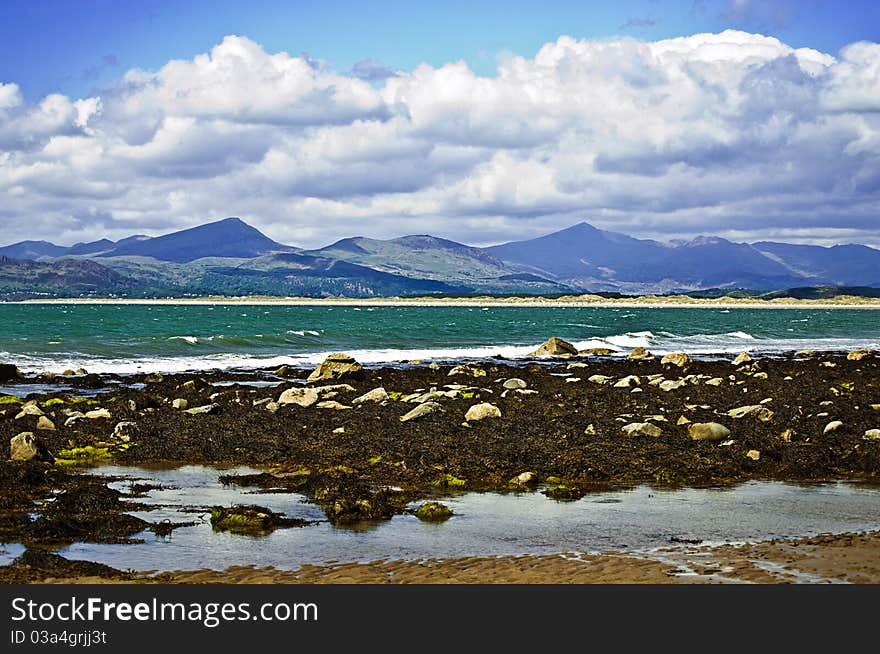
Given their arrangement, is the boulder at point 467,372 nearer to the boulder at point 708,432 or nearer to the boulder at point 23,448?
the boulder at point 708,432

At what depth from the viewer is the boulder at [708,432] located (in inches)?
792

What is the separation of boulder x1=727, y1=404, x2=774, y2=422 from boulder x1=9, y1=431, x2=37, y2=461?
52.8 feet

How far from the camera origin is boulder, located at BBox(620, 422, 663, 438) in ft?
67.7

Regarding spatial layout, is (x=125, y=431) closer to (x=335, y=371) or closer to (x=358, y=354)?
(x=335, y=371)

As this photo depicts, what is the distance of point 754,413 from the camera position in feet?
76.0

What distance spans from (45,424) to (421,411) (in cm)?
910

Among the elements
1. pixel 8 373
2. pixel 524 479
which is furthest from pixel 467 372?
pixel 524 479

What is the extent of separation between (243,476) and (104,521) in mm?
4438

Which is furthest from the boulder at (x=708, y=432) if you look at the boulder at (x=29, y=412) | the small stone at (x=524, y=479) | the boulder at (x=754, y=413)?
the boulder at (x=29, y=412)

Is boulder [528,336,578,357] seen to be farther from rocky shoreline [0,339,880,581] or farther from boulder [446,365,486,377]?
rocky shoreline [0,339,880,581]

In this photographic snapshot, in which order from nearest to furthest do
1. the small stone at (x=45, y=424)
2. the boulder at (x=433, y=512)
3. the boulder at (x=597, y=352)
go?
the boulder at (x=433, y=512), the small stone at (x=45, y=424), the boulder at (x=597, y=352)

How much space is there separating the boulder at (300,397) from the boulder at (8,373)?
1631cm

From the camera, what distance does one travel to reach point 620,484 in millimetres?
16766

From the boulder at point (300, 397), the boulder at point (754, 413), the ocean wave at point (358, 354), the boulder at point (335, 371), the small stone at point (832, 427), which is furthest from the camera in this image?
the ocean wave at point (358, 354)
